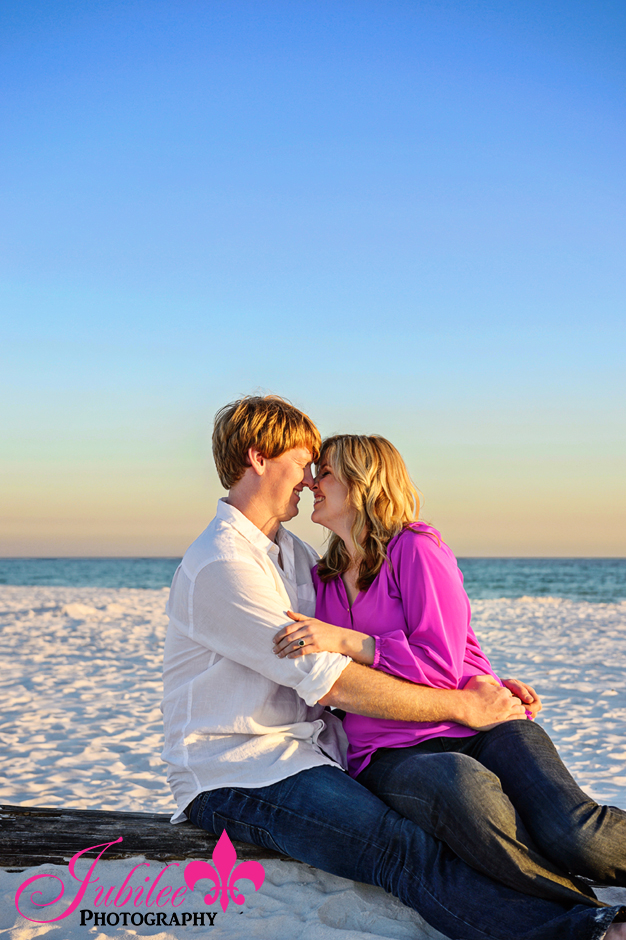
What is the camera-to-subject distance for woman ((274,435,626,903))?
2.27m

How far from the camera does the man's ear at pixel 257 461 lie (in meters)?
2.97

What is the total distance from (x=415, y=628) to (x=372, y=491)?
23.2 inches

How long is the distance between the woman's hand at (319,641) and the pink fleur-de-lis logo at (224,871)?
0.78 metres

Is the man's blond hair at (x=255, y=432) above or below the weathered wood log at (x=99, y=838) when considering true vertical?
above

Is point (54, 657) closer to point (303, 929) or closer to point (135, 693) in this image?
point (135, 693)

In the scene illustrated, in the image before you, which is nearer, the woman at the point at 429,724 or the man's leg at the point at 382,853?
the man's leg at the point at 382,853

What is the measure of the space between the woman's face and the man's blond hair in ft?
0.40

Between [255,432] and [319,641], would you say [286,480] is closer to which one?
[255,432]

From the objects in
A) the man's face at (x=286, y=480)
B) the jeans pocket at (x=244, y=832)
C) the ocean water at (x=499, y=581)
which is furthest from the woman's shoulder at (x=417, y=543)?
the ocean water at (x=499, y=581)

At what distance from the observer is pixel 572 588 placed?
27359mm

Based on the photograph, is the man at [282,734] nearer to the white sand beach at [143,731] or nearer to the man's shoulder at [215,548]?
the man's shoulder at [215,548]

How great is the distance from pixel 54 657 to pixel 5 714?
3006 mm

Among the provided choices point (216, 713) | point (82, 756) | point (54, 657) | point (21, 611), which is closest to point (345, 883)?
point (216, 713)

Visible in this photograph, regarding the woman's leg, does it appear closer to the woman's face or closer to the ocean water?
the woman's face
